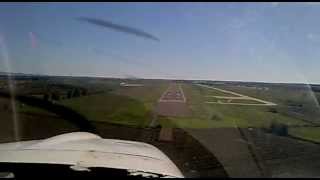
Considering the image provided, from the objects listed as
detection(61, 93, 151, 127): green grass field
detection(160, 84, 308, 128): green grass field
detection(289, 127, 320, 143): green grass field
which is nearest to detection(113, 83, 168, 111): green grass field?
detection(61, 93, 151, 127): green grass field

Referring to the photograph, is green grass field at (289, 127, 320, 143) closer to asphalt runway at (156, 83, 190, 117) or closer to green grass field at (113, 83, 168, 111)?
asphalt runway at (156, 83, 190, 117)

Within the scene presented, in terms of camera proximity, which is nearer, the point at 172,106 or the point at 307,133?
the point at 307,133

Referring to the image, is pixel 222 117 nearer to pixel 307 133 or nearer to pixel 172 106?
pixel 172 106

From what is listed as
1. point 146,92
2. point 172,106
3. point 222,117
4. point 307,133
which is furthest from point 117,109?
point 307,133

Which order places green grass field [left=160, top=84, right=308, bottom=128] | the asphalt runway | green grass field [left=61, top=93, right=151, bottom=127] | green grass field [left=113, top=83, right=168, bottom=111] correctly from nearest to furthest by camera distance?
green grass field [left=113, top=83, right=168, bottom=111], green grass field [left=160, top=84, right=308, bottom=128], green grass field [left=61, top=93, right=151, bottom=127], the asphalt runway

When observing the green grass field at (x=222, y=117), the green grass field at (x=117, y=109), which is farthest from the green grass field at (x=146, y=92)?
the green grass field at (x=222, y=117)

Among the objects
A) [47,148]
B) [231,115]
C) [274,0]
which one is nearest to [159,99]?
[231,115]

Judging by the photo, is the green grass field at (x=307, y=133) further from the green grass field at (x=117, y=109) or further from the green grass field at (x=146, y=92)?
the green grass field at (x=117, y=109)

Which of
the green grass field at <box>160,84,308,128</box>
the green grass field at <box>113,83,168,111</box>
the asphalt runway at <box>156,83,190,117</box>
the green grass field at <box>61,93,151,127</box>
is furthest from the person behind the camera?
the asphalt runway at <box>156,83,190,117</box>
